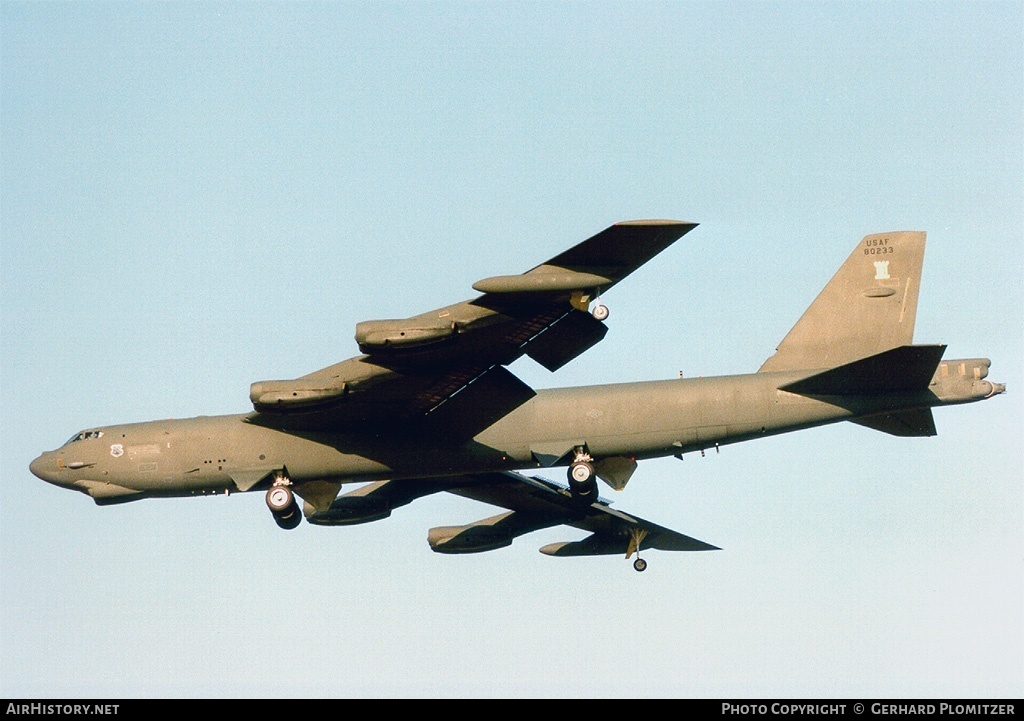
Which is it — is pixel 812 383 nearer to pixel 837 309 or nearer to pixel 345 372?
pixel 837 309

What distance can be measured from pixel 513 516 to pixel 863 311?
33.5 feet

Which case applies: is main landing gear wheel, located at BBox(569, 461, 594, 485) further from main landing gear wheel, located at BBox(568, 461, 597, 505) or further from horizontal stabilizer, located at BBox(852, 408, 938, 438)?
horizontal stabilizer, located at BBox(852, 408, 938, 438)

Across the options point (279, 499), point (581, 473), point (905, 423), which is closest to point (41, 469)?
point (279, 499)

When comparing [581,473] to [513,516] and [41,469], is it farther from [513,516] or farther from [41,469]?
[41,469]

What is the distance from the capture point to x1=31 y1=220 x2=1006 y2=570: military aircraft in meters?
27.6

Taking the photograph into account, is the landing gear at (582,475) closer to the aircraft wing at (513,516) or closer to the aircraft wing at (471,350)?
the aircraft wing at (471,350)

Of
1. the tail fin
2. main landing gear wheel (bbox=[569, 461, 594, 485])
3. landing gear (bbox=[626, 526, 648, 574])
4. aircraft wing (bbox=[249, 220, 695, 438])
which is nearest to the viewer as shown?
aircraft wing (bbox=[249, 220, 695, 438])

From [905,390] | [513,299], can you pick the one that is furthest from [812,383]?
[513,299]

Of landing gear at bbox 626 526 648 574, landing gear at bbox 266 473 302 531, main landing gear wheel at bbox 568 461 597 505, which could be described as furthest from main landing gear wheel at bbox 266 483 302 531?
landing gear at bbox 626 526 648 574

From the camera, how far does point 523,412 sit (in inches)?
1154

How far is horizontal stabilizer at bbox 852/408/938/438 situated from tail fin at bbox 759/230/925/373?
134 cm

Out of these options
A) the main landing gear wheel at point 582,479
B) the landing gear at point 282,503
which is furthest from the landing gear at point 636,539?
the landing gear at point 282,503

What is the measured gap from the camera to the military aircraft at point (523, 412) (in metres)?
27.6
